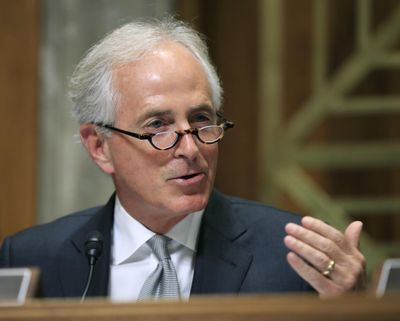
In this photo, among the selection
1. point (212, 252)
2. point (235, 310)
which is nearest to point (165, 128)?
point (212, 252)

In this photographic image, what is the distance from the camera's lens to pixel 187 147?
257 cm

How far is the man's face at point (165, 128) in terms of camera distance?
8.50 ft

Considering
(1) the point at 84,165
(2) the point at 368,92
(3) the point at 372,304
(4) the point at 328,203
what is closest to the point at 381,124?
(2) the point at 368,92

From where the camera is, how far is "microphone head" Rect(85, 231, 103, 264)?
2441 mm

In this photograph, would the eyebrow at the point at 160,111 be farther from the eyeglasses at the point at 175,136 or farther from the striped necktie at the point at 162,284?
the striped necktie at the point at 162,284

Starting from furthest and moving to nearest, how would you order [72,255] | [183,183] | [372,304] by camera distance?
[72,255] < [183,183] < [372,304]

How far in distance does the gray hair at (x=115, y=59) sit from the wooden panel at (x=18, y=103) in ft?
5.25

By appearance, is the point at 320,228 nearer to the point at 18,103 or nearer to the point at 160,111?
the point at 160,111

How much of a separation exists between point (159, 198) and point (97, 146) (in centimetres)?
35

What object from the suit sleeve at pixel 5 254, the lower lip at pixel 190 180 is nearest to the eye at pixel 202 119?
the lower lip at pixel 190 180

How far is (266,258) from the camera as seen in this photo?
2691mm

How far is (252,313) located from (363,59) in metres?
2.99

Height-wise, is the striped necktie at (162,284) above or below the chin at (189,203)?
below

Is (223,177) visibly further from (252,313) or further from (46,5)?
(252,313)
